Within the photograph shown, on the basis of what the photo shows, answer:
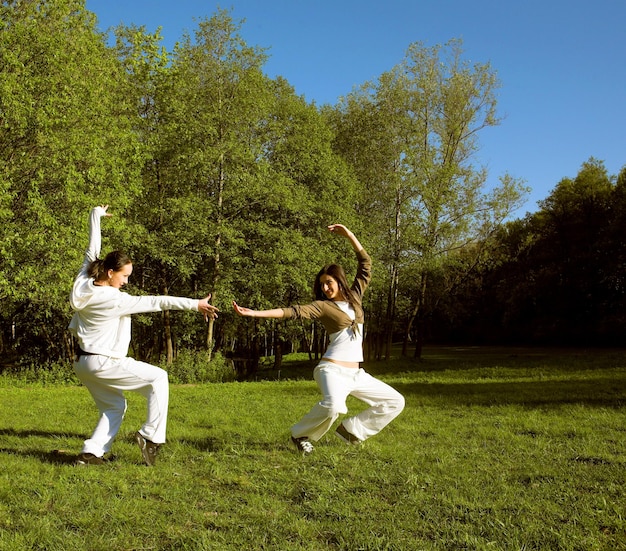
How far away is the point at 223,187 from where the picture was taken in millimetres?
26359

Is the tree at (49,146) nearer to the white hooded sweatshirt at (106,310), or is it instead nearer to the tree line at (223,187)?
the tree line at (223,187)

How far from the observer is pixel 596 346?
138ft

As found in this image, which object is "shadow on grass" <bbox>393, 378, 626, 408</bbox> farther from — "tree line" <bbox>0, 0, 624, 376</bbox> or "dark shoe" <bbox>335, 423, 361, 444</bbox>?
"tree line" <bbox>0, 0, 624, 376</bbox>

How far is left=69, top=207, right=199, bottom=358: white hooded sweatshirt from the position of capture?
6730 mm

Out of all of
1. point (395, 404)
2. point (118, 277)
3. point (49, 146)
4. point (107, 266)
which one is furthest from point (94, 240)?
point (49, 146)

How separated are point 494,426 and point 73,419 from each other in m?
7.58

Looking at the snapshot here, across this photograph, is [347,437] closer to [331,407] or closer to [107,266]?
[331,407]

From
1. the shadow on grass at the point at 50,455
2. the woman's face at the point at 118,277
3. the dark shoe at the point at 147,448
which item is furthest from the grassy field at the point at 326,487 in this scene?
the woman's face at the point at 118,277

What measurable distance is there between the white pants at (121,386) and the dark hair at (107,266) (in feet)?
3.18

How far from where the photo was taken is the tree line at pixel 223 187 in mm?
19016

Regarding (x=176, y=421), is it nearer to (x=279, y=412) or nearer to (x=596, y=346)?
(x=279, y=412)

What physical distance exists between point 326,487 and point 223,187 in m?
21.9

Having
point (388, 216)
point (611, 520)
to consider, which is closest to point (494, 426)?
point (611, 520)

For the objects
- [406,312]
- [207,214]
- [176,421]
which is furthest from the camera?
[406,312]
